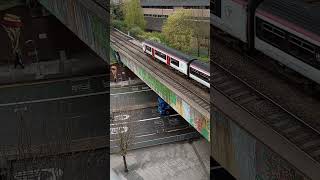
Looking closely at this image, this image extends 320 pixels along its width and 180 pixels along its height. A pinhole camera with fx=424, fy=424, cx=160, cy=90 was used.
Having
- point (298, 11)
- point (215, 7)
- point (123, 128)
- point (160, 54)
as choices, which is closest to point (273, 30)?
point (298, 11)

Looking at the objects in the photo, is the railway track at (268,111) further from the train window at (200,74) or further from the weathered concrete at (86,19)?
the weathered concrete at (86,19)

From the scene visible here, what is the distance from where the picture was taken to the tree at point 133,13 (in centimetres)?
267

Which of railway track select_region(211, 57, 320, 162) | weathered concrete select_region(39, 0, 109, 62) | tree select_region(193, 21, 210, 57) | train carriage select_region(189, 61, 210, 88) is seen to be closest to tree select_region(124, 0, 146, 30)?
weathered concrete select_region(39, 0, 109, 62)

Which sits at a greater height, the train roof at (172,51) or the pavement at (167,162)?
the train roof at (172,51)

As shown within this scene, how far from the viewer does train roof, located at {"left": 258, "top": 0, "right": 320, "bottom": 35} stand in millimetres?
1959

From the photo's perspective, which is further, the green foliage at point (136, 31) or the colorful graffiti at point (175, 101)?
the green foliage at point (136, 31)

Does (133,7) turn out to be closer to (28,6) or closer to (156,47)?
(156,47)

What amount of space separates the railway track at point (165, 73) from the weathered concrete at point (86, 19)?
0.09 meters

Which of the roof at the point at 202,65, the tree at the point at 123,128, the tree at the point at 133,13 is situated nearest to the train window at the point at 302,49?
the roof at the point at 202,65

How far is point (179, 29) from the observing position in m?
2.68

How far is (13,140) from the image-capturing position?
2.70 metres

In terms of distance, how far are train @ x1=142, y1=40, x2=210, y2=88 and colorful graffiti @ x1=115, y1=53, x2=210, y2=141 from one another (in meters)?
0.13

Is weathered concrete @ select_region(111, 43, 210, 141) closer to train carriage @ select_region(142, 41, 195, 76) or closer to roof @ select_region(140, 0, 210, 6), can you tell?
train carriage @ select_region(142, 41, 195, 76)

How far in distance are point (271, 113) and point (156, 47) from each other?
2.83ft
